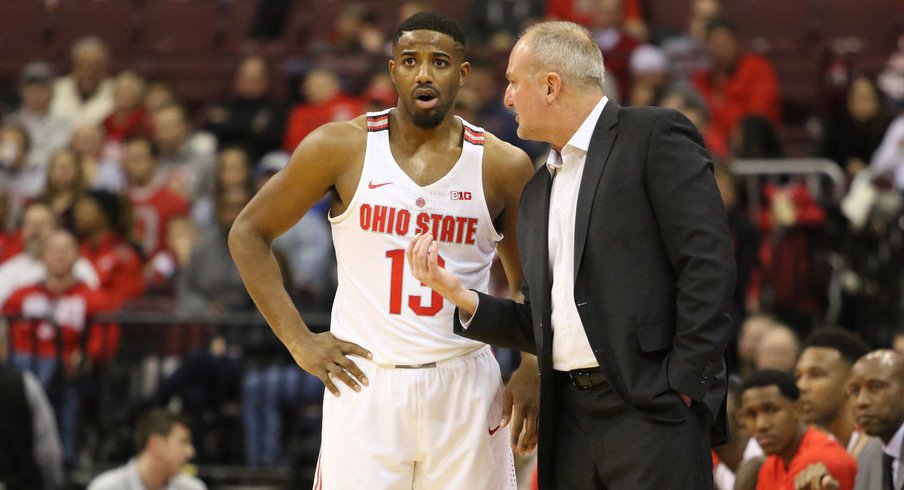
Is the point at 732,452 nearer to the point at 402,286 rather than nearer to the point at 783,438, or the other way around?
the point at 783,438

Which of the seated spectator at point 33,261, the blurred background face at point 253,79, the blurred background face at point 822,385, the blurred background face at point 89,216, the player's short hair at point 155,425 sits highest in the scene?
the blurred background face at point 253,79

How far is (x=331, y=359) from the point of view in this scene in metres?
4.99

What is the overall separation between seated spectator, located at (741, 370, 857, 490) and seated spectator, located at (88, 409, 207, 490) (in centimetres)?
371

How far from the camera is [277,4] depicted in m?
13.6

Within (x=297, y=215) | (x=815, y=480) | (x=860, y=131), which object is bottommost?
(x=815, y=480)

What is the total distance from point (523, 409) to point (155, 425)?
4.07 m

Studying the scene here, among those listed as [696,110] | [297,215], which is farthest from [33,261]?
[297,215]

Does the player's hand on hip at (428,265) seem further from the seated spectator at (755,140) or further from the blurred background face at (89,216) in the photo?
the blurred background face at (89,216)

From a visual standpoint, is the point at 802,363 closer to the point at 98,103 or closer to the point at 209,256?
the point at 209,256

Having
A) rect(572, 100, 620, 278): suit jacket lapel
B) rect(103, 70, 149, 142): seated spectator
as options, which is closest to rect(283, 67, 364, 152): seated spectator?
rect(103, 70, 149, 142): seated spectator

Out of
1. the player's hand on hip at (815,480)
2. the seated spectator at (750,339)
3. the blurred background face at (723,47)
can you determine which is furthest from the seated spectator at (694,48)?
the player's hand on hip at (815,480)

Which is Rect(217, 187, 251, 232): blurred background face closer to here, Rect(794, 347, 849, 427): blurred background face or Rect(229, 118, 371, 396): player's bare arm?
Rect(794, 347, 849, 427): blurred background face

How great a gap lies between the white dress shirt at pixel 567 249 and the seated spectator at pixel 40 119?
28.5ft

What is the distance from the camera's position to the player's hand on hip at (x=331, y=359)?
498 centimetres
